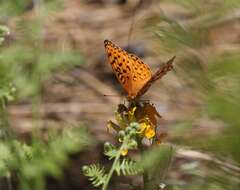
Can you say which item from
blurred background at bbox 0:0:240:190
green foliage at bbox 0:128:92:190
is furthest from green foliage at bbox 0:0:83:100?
green foliage at bbox 0:128:92:190

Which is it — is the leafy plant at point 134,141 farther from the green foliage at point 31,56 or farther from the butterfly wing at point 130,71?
the green foliage at point 31,56

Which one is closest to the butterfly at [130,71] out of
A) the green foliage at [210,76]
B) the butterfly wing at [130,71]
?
the butterfly wing at [130,71]

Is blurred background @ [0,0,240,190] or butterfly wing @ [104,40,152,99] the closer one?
blurred background @ [0,0,240,190]

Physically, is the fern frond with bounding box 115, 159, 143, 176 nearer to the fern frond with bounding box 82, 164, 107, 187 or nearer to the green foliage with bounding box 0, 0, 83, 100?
the fern frond with bounding box 82, 164, 107, 187

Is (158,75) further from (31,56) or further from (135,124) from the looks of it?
(31,56)

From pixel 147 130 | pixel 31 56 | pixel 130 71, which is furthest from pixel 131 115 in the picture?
pixel 31 56

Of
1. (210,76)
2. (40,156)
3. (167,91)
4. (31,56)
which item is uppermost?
(210,76)

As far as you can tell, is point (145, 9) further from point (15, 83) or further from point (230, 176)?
point (230, 176)

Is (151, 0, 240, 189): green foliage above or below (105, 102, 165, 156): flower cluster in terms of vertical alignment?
above
